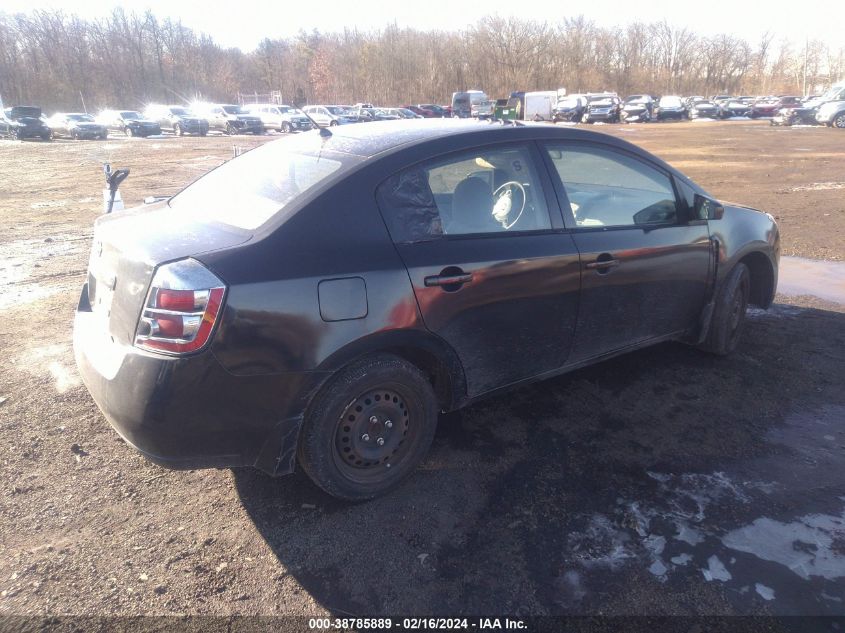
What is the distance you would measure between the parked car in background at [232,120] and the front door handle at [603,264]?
39.3 metres

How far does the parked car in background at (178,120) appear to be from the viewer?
38.9 metres

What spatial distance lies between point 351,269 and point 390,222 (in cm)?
36

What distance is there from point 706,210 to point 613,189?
66 cm

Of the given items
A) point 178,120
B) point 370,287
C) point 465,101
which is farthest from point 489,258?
point 465,101

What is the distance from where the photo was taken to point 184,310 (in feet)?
8.02

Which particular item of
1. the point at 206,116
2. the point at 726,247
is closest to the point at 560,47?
the point at 206,116

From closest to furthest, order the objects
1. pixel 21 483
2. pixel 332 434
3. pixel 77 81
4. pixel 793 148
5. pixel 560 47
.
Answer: pixel 332 434 < pixel 21 483 < pixel 793 148 < pixel 77 81 < pixel 560 47

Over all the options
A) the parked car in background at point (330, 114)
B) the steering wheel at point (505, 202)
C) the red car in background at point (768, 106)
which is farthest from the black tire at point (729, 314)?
the red car in background at point (768, 106)

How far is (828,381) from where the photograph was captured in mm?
4254

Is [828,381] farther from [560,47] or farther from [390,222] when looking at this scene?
[560,47]

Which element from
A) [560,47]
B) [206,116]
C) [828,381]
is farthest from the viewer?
[560,47]

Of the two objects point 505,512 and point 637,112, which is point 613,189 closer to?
point 505,512

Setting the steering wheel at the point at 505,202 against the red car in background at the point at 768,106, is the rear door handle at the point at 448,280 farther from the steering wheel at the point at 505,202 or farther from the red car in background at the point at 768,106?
the red car in background at the point at 768,106

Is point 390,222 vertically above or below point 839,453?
above
